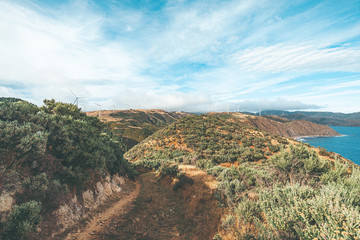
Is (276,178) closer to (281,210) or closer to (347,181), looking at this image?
(347,181)

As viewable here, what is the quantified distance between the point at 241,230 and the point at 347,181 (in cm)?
536

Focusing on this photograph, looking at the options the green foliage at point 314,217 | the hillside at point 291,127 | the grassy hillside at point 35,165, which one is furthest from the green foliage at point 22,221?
the hillside at point 291,127

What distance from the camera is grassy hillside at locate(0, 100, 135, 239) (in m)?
7.09

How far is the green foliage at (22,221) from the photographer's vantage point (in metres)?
6.39

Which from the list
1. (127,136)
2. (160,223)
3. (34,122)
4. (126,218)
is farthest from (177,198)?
(127,136)

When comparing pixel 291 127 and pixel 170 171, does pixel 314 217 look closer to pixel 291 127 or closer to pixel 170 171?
pixel 170 171

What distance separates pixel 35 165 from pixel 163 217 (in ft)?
30.7

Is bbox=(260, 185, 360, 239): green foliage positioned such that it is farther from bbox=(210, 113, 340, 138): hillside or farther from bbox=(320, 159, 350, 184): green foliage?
bbox=(210, 113, 340, 138): hillside

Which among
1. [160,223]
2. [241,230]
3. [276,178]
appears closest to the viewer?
[241,230]

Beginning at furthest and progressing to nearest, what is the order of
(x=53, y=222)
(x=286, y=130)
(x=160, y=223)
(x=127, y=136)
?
(x=286, y=130) → (x=127, y=136) → (x=160, y=223) → (x=53, y=222)

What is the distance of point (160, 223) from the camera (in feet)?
36.8

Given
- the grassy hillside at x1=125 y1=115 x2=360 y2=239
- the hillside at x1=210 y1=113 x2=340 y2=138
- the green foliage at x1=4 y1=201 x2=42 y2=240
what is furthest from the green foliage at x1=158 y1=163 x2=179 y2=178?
the hillside at x1=210 y1=113 x2=340 y2=138

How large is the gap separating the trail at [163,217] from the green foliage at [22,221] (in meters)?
2.54

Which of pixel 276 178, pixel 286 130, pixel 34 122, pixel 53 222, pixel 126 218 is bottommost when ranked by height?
pixel 286 130
